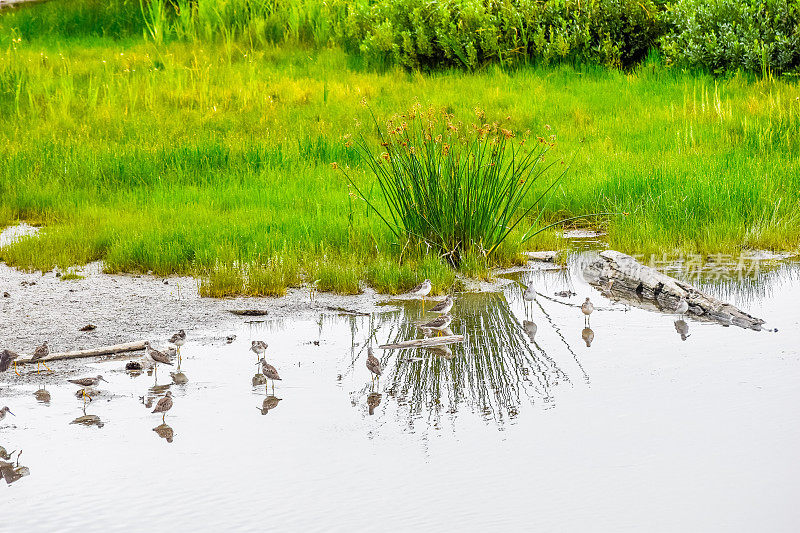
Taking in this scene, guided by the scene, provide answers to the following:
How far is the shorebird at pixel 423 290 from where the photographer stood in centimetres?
677

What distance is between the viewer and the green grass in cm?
820

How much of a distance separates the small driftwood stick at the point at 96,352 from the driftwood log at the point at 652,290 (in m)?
3.37

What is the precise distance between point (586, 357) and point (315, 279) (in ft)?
8.39

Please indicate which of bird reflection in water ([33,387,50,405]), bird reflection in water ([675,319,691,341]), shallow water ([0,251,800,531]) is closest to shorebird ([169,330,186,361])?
shallow water ([0,251,800,531])

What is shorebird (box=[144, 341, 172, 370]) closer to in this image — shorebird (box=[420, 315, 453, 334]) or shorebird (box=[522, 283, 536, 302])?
shorebird (box=[420, 315, 453, 334])

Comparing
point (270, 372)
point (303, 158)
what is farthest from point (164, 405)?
point (303, 158)

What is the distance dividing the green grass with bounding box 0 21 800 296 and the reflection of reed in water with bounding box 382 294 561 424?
1.26 meters

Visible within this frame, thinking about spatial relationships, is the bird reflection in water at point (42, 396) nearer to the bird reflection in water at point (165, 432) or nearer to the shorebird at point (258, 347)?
the bird reflection in water at point (165, 432)

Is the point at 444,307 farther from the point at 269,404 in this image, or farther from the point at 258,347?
the point at 269,404

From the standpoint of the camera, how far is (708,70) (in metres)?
13.5

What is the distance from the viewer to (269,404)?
4.78m

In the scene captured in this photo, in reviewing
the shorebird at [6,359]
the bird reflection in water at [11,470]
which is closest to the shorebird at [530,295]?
the shorebird at [6,359]

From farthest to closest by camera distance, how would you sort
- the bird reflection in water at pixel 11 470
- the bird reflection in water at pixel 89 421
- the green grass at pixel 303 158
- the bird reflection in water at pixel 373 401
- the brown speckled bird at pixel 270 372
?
the green grass at pixel 303 158 < the brown speckled bird at pixel 270 372 < the bird reflection in water at pixel 373 401 < the bird reflection in water at pixel 89 421 < the bird reflection in water at pixel 11 470

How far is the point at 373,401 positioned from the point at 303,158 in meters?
6.97
